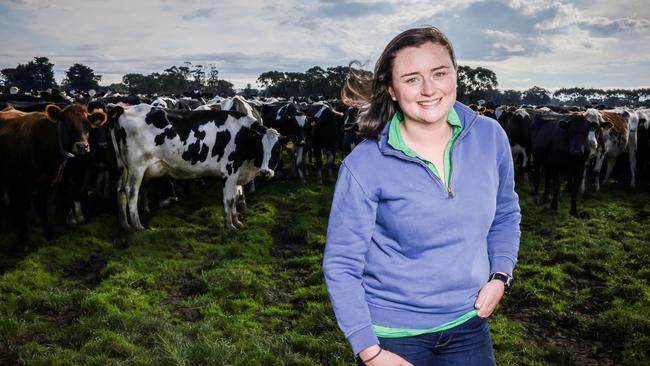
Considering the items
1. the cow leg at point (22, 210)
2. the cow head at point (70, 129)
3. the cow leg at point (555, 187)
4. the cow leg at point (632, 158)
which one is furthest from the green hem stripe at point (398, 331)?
the cow leg at point (632, 158)

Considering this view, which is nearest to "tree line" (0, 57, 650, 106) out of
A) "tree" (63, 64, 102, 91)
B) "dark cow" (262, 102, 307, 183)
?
"tree" (63, 64, 102, 91)

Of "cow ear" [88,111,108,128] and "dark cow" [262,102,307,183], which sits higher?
"cow ear" [88,111,108,128]

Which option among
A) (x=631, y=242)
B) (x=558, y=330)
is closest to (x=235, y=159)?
(x=558, y=330)

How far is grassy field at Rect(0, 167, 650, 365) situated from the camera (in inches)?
175

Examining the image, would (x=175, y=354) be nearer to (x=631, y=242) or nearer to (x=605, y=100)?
(x=631, y=242)

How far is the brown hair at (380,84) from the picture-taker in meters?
1.84

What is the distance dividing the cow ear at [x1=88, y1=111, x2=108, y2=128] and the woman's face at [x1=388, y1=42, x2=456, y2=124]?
24.5 feet

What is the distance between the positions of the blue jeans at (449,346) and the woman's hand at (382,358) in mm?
62

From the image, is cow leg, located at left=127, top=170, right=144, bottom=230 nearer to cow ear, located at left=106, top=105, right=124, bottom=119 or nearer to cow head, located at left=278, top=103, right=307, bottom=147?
cow ear, located at left=106, top=105, right=124, bottom=119

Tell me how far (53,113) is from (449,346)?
7.59m

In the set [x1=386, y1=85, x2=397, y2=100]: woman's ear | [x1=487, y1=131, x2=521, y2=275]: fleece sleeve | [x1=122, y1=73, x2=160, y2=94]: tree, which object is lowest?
[x1=487, y1=131, x2=521, y2=275]: fleece sleeve

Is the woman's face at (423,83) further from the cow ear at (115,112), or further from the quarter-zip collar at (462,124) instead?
the cow ear at (115,112)

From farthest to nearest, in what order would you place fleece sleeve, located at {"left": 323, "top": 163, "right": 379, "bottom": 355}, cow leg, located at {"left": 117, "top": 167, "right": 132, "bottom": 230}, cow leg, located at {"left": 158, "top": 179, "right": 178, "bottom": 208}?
cow leg, located at {"left": 158, "top": 179, "right": 178, "bottom": 208} < cow leg, located at {"left": 117, "top": 167, "right": 132, "bottom": 230} < fleece sleeve, located at {"left": 323, "top": 163, "right": 379, "bottom": 355}

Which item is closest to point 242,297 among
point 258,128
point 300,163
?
point 258,128
